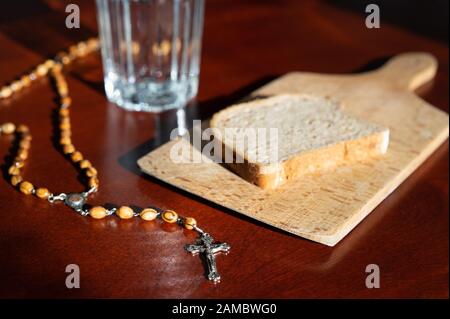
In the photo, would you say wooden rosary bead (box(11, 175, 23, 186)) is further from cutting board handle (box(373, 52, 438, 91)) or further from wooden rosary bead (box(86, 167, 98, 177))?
→ cutting board handle (box(373, 52, 438, 91))

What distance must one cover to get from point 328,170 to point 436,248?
0.17 metres

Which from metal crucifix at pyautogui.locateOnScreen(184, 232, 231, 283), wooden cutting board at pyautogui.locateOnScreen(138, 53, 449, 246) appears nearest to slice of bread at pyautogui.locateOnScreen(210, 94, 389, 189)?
wooden cutting board at pyautogui.locateOnScreen(138, 53, 449, 246)

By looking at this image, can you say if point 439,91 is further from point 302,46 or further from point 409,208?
point 409,208

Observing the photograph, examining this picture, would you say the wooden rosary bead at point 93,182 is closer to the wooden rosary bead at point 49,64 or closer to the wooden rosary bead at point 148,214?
the wooden rosary bead at point 148,214

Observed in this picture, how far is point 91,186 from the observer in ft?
2.96

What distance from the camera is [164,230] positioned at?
84cm

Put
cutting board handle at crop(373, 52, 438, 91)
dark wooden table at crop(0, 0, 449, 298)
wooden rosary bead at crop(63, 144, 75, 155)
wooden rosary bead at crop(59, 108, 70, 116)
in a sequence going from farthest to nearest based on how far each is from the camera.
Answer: cutting board handle at crop(373, 52, 438, 91) < wooden rosary bead at crop(59, 108, 70, 116) < wooden rosary bead at crop(63, 144, 75, 155) < dark wooden table at crop(0, 0, 449, 298)

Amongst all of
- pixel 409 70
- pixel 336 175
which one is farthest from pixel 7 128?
pixel 409 70

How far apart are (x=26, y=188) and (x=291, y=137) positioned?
0.36 metres

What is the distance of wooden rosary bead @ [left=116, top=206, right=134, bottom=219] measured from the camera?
846mm

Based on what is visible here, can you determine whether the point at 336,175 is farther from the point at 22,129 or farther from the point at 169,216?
the point at 22,129

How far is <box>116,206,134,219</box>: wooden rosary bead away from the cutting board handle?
0.56 metres

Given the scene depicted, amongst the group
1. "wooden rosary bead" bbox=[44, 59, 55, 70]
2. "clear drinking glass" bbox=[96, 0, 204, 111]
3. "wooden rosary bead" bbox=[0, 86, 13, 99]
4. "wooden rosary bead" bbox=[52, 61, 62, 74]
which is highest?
"clear drinking glass" bbox=[96, 0, 204, 111]
